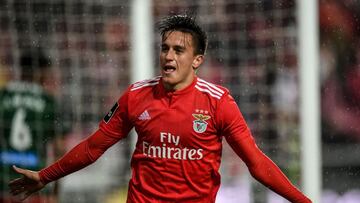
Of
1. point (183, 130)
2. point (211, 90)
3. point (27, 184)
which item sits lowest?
point (27, 184)

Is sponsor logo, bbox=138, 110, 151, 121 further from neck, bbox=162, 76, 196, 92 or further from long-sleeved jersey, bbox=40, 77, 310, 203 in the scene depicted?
neck, bbox=162, 76, 196, 92

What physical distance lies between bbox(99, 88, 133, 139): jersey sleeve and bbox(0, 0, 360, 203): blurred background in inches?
93.0

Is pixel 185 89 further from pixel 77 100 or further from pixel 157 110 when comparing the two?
pixel 77 100

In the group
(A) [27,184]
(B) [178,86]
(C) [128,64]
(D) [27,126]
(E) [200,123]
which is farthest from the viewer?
(C) [128,64]

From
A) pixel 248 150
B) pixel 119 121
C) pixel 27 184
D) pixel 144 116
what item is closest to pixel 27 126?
pixel 27 184

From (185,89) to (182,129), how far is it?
0.23 metres

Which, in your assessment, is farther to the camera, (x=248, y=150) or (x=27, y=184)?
(x=27, y=184)

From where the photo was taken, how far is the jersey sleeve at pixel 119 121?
5102mm

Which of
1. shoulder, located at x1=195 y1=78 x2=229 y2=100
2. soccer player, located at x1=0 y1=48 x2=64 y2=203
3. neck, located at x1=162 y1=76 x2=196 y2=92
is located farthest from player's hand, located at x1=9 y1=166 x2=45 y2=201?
soccer player, located at x1=0 y1=48 x2=64 y2=203

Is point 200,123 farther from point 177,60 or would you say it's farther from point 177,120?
point 177,60

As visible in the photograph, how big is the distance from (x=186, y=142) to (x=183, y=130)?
7cm

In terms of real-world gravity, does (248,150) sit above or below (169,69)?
below

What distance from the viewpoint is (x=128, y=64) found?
8664 millimetres

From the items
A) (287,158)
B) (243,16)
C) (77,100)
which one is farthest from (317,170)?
(77,100)
